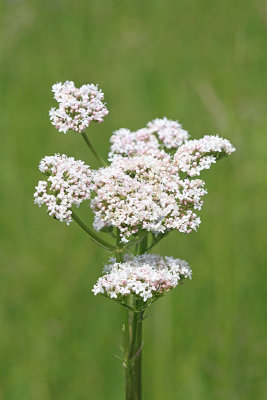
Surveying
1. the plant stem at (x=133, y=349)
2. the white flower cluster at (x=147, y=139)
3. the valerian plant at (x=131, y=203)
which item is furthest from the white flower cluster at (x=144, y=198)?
the plant stem at (x=133, y=349)

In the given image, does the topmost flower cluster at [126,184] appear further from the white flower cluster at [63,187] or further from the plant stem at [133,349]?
the plant stem at [133,349]

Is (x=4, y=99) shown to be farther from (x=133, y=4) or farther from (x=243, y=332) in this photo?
(x=243, y=332)

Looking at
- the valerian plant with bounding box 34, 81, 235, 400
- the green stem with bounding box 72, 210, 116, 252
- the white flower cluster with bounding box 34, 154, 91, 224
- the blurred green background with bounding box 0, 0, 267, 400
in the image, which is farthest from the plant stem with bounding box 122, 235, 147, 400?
the blurred green background with bounding box 0, 0, 267, 400

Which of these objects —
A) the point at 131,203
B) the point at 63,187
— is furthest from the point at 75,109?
the point at 131,203

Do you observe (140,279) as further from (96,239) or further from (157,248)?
(157,248)

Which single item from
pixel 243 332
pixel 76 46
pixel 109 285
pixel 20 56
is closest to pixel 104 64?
pixel 76 46

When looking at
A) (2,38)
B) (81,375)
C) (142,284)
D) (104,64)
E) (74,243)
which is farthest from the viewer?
(104,64)

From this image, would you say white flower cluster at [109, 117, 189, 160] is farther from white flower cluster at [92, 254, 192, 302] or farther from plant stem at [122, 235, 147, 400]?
plant stem at [122, 235, 147, 400]
